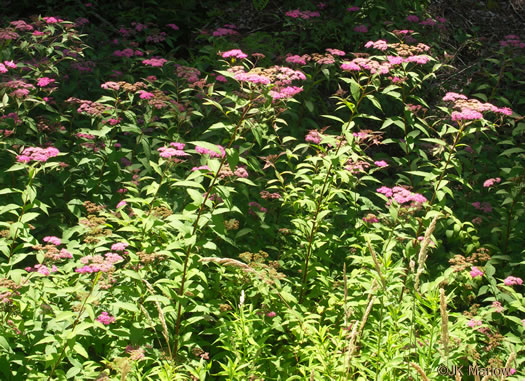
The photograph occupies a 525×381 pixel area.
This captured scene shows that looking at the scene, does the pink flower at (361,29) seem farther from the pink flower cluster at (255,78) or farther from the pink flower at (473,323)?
the pink flower at (473,323)

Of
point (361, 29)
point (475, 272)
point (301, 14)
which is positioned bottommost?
point (475, 272)

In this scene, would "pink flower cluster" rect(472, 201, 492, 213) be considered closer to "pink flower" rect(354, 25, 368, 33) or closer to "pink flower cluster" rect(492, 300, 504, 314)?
"pink flower cluster" rect(492, 300, 504, 314)

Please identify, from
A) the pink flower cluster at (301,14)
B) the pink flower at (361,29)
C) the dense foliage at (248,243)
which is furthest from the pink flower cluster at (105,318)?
the pink flower at (361,29)

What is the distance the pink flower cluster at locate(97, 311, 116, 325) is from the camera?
2855 mm

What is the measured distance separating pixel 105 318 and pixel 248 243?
1.41m

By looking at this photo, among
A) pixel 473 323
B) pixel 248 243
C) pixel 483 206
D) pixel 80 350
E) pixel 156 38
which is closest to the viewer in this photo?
pixel 80 350

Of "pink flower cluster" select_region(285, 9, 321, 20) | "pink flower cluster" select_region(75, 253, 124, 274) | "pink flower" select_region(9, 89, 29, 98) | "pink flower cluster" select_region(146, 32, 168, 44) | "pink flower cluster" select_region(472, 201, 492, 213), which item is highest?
"pink flower cluster" select_region(285, 9, 321, 20)

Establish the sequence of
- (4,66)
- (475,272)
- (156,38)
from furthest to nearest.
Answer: (156,38) → (4,66) → (475,272)

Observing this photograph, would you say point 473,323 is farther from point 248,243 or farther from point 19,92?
point 19,92

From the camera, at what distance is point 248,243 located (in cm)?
407

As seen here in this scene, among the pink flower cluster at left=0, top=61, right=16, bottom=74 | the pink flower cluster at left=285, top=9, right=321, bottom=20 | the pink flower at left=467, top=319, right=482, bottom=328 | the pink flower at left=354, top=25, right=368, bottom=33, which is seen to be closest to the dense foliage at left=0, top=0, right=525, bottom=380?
the pink flower at left=467, top=319, right=482, bottom=328

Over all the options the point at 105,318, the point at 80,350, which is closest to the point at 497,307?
the point at 105,318

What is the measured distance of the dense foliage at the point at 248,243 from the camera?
110 inches

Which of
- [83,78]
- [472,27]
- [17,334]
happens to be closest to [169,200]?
[17,334]
